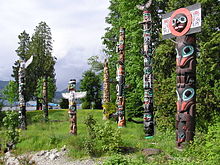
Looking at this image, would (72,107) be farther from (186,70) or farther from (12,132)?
(186,70)

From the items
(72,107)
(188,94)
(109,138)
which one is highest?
(188,94)

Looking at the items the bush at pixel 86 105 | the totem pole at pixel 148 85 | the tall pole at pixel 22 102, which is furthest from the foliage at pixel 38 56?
the totem pole at pixel 148 85

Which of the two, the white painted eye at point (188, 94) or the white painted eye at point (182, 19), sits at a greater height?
the white painted eye at point (182, 19)

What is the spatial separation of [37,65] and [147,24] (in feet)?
84.3

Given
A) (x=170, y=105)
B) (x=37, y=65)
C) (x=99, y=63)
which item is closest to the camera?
(x=170, y=105)

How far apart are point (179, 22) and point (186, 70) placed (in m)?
1.71

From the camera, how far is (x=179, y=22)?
360 inches

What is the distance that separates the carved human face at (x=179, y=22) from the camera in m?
9.02

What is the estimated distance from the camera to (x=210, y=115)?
12.9 meters

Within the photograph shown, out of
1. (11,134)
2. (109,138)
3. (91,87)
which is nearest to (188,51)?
(109,138)

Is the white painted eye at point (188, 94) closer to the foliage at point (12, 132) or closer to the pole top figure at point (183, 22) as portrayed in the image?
the pole top figure at point (183, 22)

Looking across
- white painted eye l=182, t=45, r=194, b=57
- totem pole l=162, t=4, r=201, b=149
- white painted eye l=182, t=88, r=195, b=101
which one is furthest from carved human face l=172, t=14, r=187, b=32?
white painted eye l=182, t=88, r=195, b=101

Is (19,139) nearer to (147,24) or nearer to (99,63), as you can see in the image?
(147,24)

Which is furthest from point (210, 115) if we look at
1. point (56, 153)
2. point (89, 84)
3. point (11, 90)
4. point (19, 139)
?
point (89, 84)
